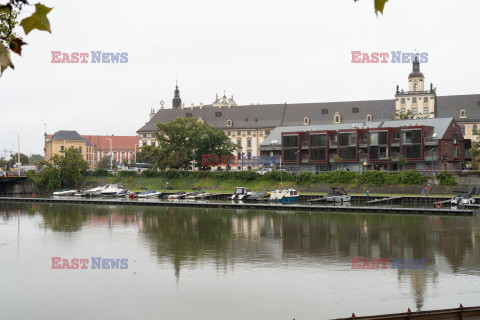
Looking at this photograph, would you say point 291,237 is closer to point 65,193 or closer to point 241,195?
point 241,195

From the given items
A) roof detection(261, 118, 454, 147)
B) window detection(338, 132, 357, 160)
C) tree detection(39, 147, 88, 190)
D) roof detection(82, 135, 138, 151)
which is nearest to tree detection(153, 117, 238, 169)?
roof detection(261, 118, 454, 147)

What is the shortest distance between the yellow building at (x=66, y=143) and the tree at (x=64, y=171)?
65716 mm

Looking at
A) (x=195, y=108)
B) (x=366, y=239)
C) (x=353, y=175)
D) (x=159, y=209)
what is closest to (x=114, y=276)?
(x=366, y=239)

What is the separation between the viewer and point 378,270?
2917cm

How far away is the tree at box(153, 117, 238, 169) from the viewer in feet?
322

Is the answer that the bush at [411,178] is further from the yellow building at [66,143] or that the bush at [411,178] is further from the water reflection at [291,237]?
the yellow building at [66,143]

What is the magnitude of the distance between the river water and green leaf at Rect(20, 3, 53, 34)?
19093 mm

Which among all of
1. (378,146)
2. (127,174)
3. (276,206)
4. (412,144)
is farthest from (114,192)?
(412,144)

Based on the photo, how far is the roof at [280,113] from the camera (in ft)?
432

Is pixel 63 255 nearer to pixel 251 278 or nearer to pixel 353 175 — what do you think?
pixel 251 278

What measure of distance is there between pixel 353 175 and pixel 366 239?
40008 mm

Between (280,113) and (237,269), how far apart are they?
111671 mm

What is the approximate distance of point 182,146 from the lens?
9894 cm

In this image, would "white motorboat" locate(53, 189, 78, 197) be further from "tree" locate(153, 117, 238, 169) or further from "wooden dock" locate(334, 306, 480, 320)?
"wooden dock" locate(334, 306, 480, 320)
